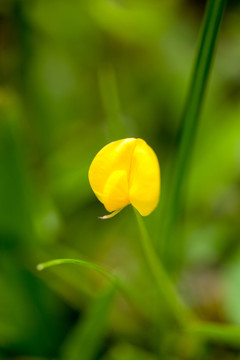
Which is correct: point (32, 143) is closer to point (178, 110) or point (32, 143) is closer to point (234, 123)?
point (178, 110)

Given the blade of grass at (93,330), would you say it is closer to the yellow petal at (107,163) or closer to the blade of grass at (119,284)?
the blade of grass at (119,284)

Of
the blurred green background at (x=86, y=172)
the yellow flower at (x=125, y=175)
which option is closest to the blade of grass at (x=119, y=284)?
the blurred green background at (x=86, y=172)

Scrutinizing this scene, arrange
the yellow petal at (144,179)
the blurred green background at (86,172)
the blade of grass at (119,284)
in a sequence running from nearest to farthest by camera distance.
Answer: the yellow petal at (144,179)
the blade of grass at (119,284)
the blurred green background at (86,172)

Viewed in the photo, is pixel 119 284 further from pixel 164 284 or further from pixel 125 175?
pixel 125 175

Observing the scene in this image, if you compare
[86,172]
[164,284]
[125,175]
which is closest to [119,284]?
[164,284]

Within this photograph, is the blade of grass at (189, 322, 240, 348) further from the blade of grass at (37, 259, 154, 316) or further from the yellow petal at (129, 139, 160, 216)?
the yellow petal at (129, 139, 160, 216)

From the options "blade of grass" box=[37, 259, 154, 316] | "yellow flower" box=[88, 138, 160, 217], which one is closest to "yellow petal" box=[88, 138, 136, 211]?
"yellow flower" box=[88, 138, 160, 217]
